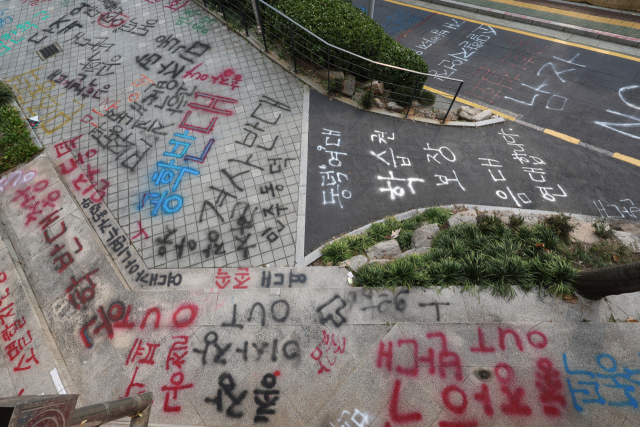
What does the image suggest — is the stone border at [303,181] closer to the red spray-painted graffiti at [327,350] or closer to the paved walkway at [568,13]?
the red spray-painted graffiti at [327,350]

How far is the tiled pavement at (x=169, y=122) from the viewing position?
6.32m

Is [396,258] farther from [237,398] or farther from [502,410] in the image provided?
[237,398]

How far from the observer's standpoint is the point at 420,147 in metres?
7.98

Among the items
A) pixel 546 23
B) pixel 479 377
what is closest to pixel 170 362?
pixel 479 377

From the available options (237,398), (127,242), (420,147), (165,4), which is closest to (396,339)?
(237,398)

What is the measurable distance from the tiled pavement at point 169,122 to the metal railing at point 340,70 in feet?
2.46

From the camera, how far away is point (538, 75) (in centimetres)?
1041

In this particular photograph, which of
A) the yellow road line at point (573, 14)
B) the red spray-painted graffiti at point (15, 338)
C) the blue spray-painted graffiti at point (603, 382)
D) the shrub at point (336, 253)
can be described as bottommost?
the yellow road line at point (573, 14)

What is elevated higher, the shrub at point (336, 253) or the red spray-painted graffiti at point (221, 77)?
the red spray-painted graffiti at point (221, 77)

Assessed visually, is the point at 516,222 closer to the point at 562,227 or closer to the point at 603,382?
the point at 562,227

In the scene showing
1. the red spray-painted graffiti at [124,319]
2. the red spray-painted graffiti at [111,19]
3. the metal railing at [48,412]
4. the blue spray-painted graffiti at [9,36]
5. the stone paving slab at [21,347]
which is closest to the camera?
the metal railing at [48,412]

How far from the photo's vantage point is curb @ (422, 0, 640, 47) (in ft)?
36.8

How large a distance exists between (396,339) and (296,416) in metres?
1.92

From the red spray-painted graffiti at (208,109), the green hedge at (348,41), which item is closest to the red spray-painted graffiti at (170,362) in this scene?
the red spray-painted graffiti at (208,109)
